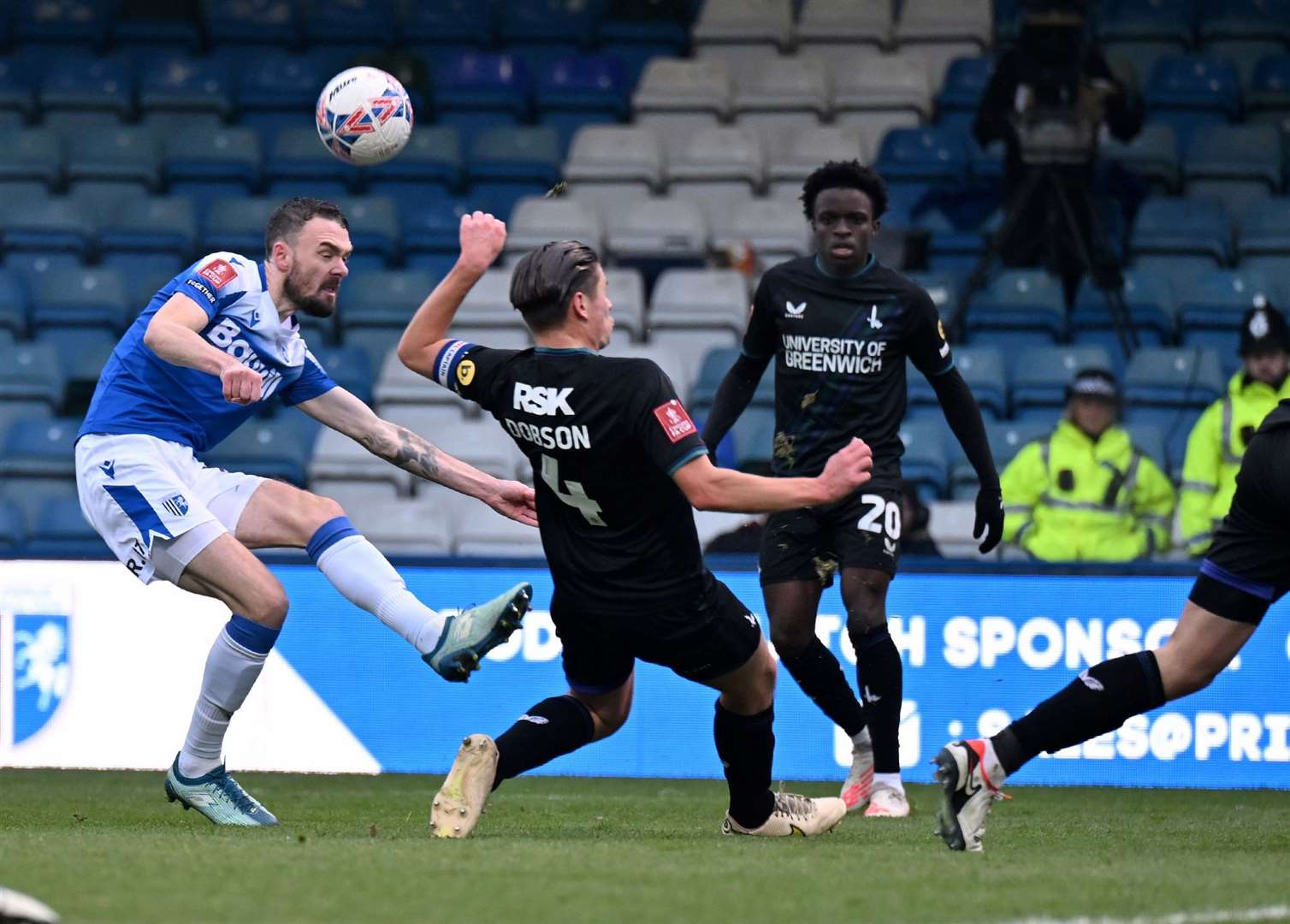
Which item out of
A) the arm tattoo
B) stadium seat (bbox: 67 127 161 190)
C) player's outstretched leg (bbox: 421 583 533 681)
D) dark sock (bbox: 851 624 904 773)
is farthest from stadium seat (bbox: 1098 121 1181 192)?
player's outstretched leg (bbox: 421 583 533 681)

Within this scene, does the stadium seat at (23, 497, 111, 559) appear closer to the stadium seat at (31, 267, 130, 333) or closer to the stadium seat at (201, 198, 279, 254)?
the stadium seat at (31, 267, 130, 333)

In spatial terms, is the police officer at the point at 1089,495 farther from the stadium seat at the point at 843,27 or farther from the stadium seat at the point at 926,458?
the stadium seat at the point at 843,27

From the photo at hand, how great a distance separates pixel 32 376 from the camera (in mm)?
13156

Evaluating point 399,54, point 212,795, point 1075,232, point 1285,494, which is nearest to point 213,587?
point 212,795

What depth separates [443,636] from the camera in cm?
619

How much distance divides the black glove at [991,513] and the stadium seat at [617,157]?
788 cm

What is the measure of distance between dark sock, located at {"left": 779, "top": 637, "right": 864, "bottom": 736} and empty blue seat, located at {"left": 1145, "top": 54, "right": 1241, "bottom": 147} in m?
8.34

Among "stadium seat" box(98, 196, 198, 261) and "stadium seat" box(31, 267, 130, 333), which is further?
"stadium seat" box(98, 196, 198, 261)

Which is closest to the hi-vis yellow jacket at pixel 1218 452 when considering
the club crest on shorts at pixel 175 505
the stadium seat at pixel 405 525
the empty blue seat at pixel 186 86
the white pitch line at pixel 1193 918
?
the stadium seat at pixel 405 525

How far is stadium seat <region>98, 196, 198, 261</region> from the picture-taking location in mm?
14359

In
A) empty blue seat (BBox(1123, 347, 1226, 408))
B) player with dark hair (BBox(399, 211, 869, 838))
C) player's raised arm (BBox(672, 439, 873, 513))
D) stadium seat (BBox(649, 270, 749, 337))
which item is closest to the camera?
player's raised arm (BBox(672, 439, 873, 513))

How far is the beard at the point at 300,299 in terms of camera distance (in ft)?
22.6

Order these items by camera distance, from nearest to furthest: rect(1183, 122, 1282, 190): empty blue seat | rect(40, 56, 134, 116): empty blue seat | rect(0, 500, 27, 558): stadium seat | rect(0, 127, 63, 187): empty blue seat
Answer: rect(0, 500, 27, 558): stadium seat
rect(1183, 122, 1282, 190): empty blue seat
rect(0, 127, 63, 187): empty blue seat
rect(40, 56, 134, 116): empty blue seat

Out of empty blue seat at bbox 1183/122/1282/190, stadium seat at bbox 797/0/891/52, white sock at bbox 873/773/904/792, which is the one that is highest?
stadium seat at bbox 797/0/891/52
